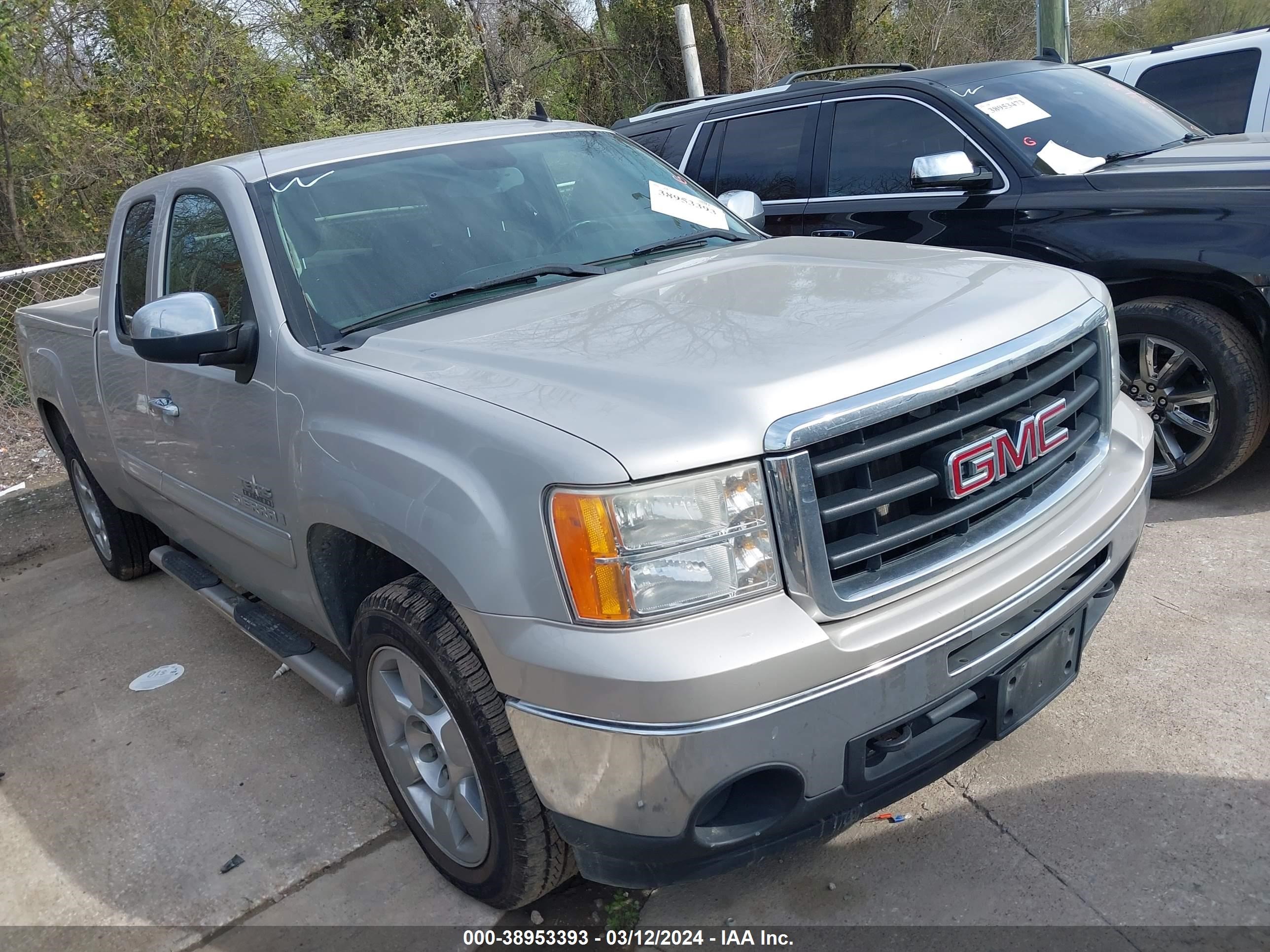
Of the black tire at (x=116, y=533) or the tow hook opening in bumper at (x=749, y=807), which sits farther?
the black tire at (x=116, y=533)

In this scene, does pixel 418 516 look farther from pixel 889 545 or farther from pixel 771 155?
pixel 771 155

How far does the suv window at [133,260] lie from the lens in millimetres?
3932

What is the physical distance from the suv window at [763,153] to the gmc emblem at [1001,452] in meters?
3.49

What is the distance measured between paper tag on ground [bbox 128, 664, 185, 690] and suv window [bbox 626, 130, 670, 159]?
12.8 ft

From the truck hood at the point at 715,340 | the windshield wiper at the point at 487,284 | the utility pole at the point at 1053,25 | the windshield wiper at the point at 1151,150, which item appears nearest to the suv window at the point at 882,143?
the windshield wiper at the point at 1151,150

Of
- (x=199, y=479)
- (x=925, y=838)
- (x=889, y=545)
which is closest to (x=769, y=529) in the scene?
(x=889, y=545)

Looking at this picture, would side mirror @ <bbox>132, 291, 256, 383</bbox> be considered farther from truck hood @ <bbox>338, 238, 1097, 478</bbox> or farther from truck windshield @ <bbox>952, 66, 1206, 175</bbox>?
truck windshield @ <bbox>952, 66, 1206, 175</bbox>

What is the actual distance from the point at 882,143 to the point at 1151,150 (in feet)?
4.04

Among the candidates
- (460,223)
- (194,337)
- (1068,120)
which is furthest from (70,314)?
(1068,120)

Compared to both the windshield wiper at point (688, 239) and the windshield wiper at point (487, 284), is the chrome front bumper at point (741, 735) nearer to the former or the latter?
the windshield wiper at point (487, 284)

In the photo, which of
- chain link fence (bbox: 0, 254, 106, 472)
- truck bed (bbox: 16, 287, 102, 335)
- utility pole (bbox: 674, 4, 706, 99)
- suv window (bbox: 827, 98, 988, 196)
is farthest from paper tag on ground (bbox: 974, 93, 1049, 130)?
utility pole (bbox: 674, 4, 706, 99)

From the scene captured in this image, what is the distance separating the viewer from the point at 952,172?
4.70m

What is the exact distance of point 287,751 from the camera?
3.51 metres

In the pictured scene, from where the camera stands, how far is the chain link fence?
844 centimetres
